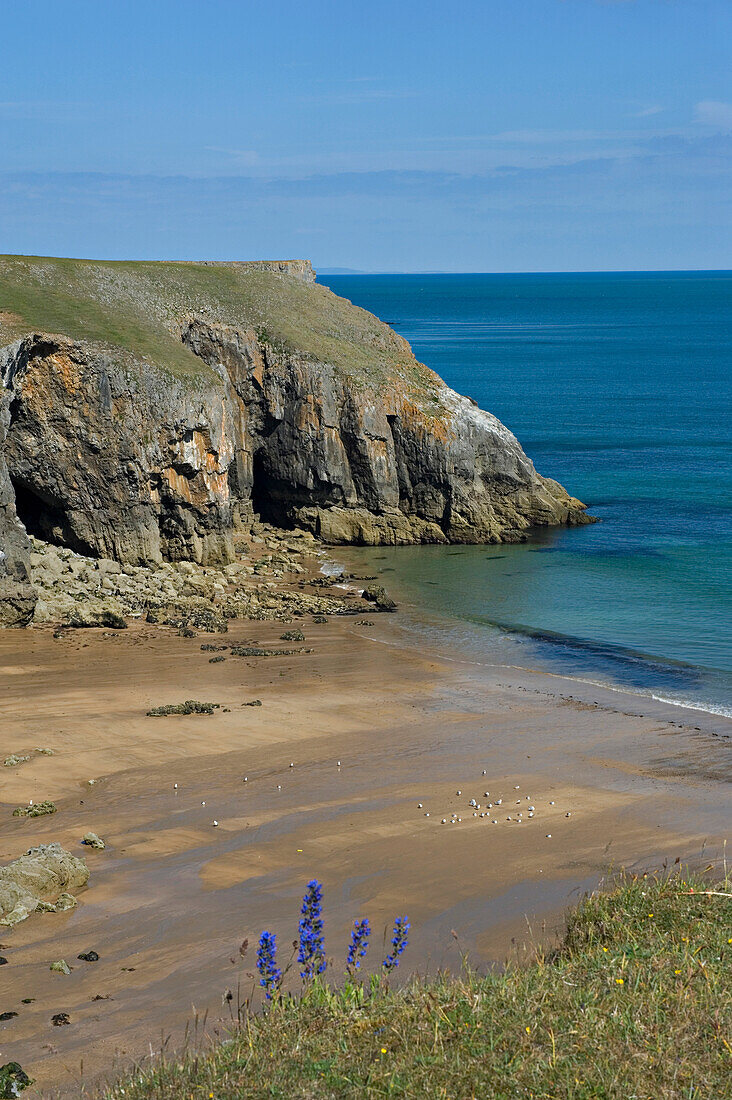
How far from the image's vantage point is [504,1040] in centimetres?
729

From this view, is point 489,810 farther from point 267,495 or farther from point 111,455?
point 267,495

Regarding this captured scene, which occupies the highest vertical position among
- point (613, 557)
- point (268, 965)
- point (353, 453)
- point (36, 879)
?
point (353, 453)

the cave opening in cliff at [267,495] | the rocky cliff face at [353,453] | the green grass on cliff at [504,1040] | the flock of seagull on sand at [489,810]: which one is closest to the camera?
the green grass on cliff at [504,1040]

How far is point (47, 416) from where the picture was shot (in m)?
33.7

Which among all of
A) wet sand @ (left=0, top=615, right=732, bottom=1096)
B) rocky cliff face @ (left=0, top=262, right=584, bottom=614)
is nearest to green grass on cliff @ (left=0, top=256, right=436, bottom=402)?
rocky cliff face @ (left=0, top=262, right=584, bottom=614)

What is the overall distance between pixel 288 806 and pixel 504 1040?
9963mm

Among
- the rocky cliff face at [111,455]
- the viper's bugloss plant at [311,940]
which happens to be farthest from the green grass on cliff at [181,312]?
the viper's bugloss plant at [311,940]

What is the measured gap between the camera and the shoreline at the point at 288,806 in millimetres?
11117

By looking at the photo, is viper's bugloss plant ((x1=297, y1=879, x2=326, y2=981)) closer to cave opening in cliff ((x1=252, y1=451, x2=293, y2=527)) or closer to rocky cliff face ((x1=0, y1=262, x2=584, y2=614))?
rocky cliff face ((x1=0, y1=262, x2=584, y2=614))

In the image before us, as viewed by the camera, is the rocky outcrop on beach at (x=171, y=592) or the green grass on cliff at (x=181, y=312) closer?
the rocky outcrop on beach at (x=171, y=592)

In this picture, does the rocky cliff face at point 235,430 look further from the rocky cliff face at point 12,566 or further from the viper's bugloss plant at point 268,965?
the viper's bugloss plant at point 268,965

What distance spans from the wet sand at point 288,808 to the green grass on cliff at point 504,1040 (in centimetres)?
176

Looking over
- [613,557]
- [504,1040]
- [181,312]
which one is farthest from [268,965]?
[181,312]

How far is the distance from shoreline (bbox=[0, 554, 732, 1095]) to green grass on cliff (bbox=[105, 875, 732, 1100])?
2.02m
